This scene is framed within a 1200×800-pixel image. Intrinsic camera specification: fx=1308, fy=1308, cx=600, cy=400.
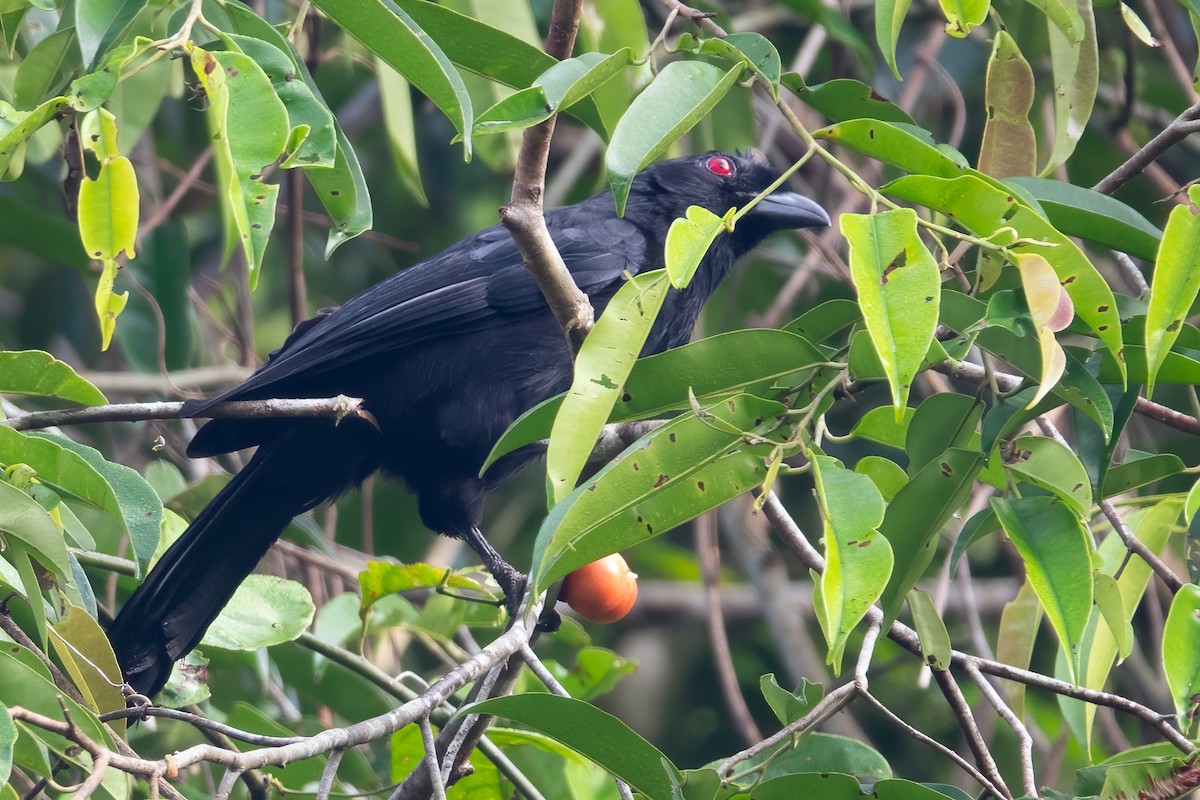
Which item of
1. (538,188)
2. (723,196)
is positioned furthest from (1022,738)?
(723,196)

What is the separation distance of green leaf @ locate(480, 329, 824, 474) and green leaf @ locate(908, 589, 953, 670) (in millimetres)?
474

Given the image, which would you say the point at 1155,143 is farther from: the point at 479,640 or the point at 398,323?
the point at 479,640

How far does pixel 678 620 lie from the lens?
673 centimetres

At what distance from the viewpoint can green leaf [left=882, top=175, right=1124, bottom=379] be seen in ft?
5.46

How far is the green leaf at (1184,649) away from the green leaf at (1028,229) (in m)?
0.36

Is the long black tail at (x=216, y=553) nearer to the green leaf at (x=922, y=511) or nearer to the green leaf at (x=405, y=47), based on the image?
the green leaf at (x=405, y=47)

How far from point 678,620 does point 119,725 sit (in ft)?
15.5

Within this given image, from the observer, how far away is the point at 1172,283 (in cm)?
166

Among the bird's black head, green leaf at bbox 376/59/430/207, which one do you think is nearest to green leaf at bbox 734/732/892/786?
green leaf at bbox 376/59/430/207

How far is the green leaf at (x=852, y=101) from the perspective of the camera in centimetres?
222

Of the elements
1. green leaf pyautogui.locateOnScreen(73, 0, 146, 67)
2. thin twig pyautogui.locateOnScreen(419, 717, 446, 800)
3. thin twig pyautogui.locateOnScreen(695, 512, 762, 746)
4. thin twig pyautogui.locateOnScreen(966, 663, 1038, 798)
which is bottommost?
thin twig pyautogui.locateOnScreen(695, 512, 762, 746)

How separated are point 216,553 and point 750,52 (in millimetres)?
2034

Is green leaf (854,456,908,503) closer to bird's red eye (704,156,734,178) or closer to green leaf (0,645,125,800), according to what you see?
green leaf (0,645,125,800)

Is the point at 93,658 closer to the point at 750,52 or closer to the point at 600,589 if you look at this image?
the point at 600,589
